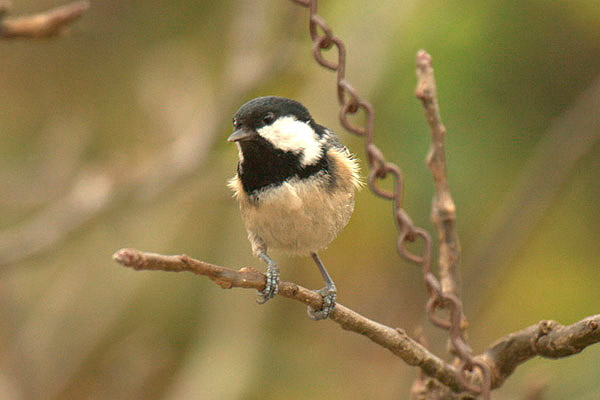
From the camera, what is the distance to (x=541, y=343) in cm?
220

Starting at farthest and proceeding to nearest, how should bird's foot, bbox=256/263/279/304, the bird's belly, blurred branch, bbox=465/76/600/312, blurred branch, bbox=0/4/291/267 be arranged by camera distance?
blurred branch, bbox=465/76/600/312 → blurred branch, bbox=0/4/291/267 → the bird's belly → bird's foot, bbox=256/263/279/304

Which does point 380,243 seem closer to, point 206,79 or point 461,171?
point 461,171

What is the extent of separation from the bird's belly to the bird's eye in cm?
21

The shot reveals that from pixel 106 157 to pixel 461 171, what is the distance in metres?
1.97

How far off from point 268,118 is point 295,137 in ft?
0.41

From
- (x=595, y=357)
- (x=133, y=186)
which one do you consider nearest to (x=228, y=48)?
(x=133, y=186)

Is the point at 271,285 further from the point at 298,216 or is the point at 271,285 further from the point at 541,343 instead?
the point at 541,343

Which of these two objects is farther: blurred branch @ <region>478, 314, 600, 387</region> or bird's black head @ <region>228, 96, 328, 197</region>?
bird's black head @ <region>228, 96, 328, 197</region>

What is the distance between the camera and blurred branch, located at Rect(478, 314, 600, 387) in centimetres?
206

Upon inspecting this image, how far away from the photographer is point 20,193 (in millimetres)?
3875

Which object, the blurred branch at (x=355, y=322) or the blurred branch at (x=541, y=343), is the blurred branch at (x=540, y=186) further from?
the blurred branch at (x=355, y=322)

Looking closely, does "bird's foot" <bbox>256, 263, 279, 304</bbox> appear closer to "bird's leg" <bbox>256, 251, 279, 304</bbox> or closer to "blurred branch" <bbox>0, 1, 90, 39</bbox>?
"bird's leg" <bbox>256, 251, 279, 304</bbox>

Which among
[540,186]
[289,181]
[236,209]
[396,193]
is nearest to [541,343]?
[396,193]

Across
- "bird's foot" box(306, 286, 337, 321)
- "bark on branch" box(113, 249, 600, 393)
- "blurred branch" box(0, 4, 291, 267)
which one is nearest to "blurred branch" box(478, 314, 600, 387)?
"bark on branch" box(113, 249, 600, 393)
